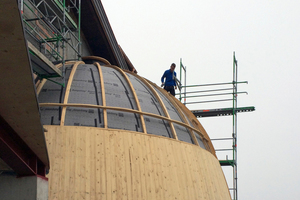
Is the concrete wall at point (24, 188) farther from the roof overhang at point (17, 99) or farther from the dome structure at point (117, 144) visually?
the dome structure at point (117, 144)

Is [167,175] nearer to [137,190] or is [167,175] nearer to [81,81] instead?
[137,190]

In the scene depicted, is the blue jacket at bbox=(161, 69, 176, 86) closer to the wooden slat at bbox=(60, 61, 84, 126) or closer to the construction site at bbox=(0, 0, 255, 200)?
the construction site at bbox=(0, 0, 255, 200)

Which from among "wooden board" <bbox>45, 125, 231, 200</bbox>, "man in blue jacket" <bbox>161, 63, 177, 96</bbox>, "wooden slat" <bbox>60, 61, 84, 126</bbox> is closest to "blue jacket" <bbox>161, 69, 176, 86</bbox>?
"man in blue jacket" <bbox>161, 63, 177, 96</bbox>

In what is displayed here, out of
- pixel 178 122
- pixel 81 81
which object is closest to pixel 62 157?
pixel 81 81

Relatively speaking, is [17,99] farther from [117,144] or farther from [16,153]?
[117,144]

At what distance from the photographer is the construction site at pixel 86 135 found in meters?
6.38

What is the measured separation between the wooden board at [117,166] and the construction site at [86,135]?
0.08ft

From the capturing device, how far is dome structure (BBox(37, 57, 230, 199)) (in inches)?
380

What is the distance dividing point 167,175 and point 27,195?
4.57 metres

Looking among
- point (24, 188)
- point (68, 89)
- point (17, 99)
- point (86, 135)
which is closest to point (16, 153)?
point (24, 188)

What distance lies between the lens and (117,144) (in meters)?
10.4

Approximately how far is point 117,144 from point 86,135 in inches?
34.7

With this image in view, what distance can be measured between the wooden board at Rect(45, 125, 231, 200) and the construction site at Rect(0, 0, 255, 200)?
0.08 ft

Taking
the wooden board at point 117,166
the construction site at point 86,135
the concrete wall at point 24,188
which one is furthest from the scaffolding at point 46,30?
the concrete wall at point 24,188
